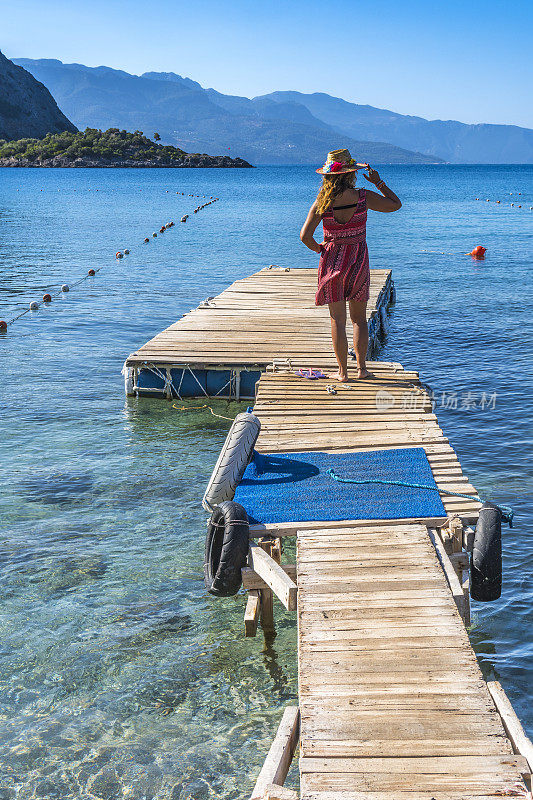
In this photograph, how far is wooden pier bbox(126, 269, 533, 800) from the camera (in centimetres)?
419

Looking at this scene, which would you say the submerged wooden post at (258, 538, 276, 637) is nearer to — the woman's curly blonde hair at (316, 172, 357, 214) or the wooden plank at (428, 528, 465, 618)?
the wooden plank at (428, 528, 465, 618)

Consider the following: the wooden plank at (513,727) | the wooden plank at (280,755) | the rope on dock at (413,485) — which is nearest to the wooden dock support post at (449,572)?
the rope on dock at (413,485)

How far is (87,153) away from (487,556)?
188775 millimetres

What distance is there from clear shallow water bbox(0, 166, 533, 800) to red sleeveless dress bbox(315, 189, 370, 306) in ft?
10.3

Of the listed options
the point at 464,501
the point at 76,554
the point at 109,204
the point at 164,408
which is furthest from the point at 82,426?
the point at 109,204

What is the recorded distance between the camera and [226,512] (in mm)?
6645

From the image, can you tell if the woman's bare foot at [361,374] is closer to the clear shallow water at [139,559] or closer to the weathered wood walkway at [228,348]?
the weathered wood walkway at [228,348]

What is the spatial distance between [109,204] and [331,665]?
74423 mm

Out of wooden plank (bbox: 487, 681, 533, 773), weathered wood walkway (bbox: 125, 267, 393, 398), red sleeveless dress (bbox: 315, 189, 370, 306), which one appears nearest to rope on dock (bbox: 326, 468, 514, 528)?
wooden plank (bbox: 487, 681, 533, 773)

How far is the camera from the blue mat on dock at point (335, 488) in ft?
22.7

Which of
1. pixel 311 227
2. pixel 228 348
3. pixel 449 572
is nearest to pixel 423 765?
pixel 449 572

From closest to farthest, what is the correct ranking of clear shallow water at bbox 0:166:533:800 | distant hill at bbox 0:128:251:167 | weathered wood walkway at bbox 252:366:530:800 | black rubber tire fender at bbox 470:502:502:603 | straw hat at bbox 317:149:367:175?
weathered wood walkway at bbox 252:366:530:800
clear shallow water at bbox 0:166:533:800
black rubber tire fender at bbox 470:502:502:603
straw hat at bbox 317:149:367:175
distant hill at bbox 0:128:251:167

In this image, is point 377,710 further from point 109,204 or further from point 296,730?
point 109,204

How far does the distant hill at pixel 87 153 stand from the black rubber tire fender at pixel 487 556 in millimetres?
184494
